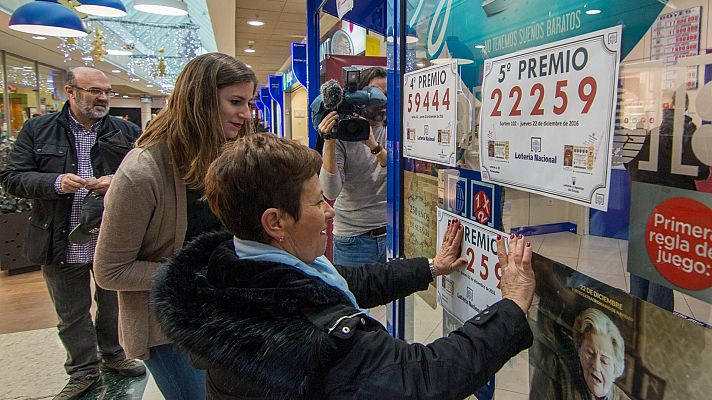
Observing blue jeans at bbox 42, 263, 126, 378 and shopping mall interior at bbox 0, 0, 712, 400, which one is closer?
shopping mall interior at bbox 0, 0, 712, 400

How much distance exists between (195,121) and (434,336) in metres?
0.95

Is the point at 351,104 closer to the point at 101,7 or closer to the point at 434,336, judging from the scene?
the point at 434,336

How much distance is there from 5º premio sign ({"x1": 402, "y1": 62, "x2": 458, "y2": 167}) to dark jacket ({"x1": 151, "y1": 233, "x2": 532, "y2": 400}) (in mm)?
459

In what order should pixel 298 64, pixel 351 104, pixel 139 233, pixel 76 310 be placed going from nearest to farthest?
pixel 139 233
pixel 351 104
pixel 76 310
pixel 298 64

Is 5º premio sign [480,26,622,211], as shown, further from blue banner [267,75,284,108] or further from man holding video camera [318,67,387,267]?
blue banner [267,75,284,108]

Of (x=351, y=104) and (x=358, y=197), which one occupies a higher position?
(x=351, y=104)

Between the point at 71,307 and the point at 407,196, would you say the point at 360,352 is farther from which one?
the point at 71,307

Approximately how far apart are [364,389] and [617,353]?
39cm

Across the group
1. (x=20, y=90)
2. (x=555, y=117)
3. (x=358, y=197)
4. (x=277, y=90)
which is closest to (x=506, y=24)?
(x=555, y=117)

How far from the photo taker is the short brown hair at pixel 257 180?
0.97 meters

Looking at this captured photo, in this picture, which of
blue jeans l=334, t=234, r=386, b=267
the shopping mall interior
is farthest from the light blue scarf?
blue jeans l=334, t=234, r=386, b=267

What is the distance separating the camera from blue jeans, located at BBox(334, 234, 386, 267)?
7.38 ft

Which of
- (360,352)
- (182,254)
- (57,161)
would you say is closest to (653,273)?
(360,352)

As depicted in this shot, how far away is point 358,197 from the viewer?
7.27 ft
